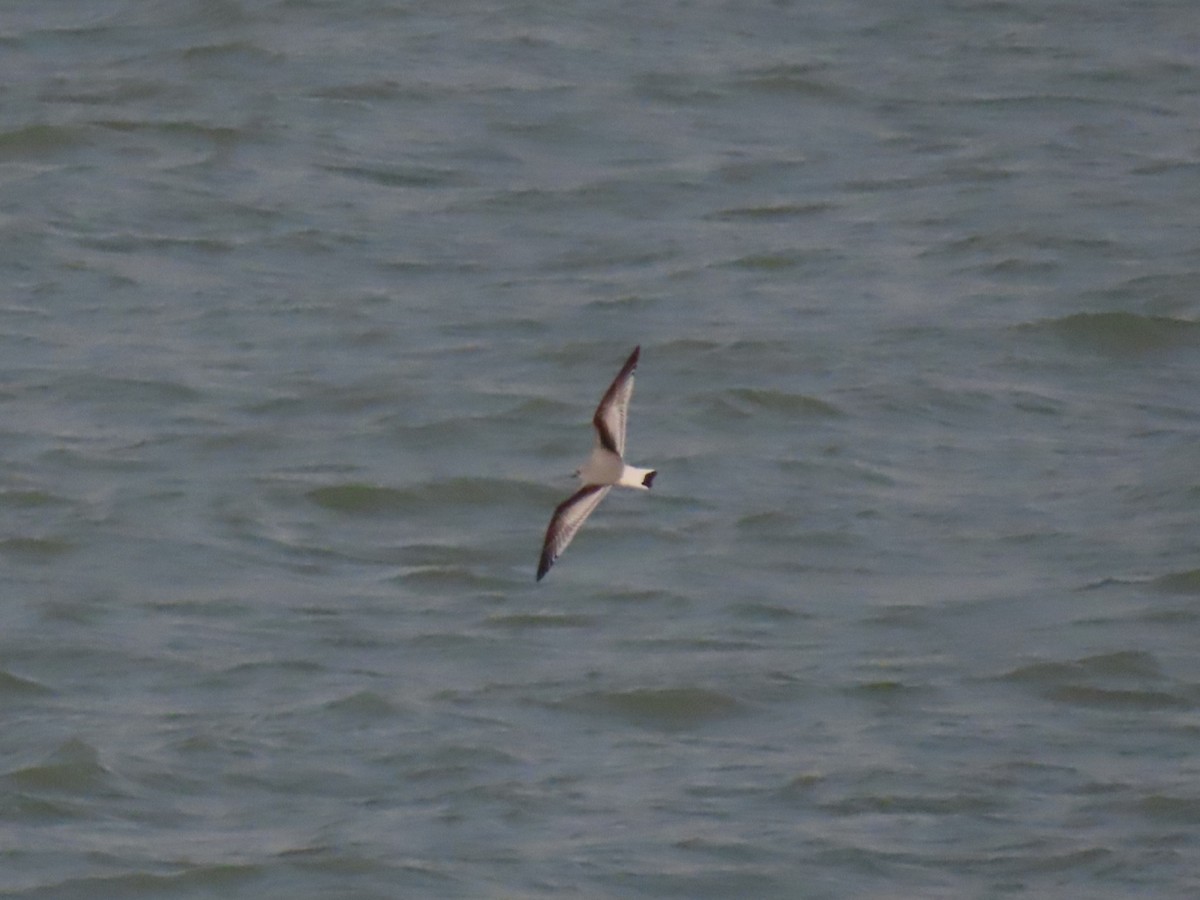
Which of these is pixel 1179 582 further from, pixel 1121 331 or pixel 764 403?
pixel 1121 331

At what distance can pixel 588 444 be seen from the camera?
13.9m

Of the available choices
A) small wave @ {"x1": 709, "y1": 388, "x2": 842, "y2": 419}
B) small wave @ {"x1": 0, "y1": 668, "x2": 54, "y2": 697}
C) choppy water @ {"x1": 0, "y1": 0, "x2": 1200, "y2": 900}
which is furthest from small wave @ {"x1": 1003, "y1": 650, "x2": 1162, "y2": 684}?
small wave @ {"x1": 0, "y1": 668, "x2": 54, "y2": 697}

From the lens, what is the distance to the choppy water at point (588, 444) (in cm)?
1080

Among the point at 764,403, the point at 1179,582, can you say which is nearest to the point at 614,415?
the point at 1179,582

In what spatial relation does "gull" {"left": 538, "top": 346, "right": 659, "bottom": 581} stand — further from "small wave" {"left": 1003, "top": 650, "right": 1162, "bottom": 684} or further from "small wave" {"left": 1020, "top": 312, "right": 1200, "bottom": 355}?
"small wave" {"left": 1020, "top": 312, "right": 1200, "bottom": 355}

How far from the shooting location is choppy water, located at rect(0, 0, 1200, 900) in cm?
1080

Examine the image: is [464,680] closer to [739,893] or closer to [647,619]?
[647,619]

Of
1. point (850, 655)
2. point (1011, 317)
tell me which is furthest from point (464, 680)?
point (1011, 317)

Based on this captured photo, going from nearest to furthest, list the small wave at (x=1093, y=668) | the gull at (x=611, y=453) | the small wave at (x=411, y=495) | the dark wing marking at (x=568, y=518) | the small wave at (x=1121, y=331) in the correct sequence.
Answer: the gull at (x=611, y=453) → the dark wing marking at (x=568, y=518) → the small wave at (x=1093, y=668) → the small wave at (x=411, y=495) → the small wave at (x=1121, y=331)

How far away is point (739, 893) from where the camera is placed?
1023cm

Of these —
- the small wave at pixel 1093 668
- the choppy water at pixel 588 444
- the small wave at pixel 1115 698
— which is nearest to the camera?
the choppy water at pixel 588 444

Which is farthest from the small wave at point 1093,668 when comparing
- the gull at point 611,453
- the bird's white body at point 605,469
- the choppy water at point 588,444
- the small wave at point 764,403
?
the bird's white body at point 605,469

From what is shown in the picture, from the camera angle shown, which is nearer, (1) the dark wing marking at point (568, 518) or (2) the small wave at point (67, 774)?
(1) the dark wing marking at point (568, 518)

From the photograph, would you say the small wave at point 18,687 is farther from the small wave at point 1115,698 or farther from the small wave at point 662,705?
the small wave at point 1115,698
